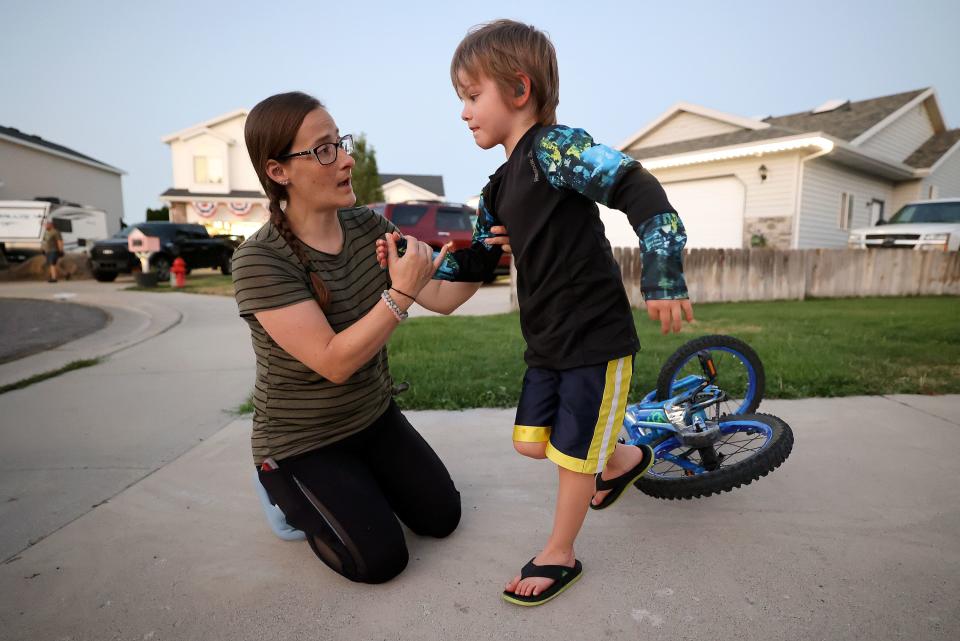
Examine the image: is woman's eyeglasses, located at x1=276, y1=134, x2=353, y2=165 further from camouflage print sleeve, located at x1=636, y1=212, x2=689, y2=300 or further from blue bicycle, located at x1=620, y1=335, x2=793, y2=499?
blue bicycle, located at x1=620, y1=335, x2=793, y2=499

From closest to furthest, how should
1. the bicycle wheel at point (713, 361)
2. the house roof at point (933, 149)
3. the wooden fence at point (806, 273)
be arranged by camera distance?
the bicycle wheel at point (713, 361) < the wooden fence at point (806, 273) < the house roof at point (933, 149)

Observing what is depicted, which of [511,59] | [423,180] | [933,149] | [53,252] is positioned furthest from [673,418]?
[423,180]

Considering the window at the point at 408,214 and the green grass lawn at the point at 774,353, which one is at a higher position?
the window at the point at 408,214

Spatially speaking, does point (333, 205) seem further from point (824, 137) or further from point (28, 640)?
point (824, 137)

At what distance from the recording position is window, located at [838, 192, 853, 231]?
16.5 m

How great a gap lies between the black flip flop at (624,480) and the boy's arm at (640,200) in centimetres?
87

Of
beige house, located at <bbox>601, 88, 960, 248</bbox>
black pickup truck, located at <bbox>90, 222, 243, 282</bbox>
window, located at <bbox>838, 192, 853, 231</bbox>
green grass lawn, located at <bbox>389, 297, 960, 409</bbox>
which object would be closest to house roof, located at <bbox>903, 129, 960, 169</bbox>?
beige house, located at <bbox>601, 88, 960, 248</bbox>

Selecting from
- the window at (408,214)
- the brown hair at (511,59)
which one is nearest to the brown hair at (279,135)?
the brown hair at (511,59)

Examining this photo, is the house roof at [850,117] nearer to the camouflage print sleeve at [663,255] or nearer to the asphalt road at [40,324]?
the camouflage print sleeve at [663,255]

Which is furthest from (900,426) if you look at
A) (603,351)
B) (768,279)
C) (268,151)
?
(768,279)

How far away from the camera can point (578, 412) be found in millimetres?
1823

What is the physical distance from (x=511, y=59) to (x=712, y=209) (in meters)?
16.2

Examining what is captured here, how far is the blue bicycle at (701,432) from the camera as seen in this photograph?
2.09 metres

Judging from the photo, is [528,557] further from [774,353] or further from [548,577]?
[774,353]
